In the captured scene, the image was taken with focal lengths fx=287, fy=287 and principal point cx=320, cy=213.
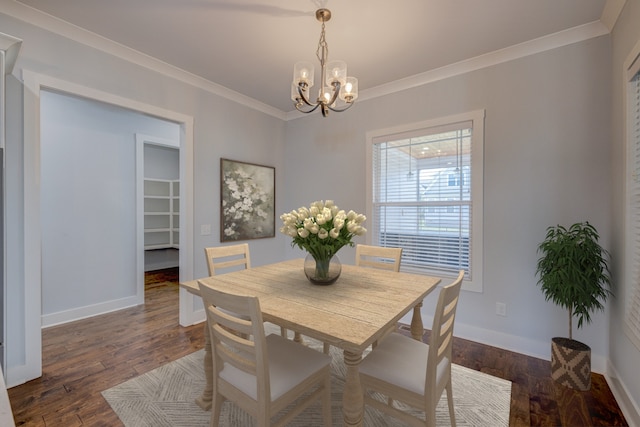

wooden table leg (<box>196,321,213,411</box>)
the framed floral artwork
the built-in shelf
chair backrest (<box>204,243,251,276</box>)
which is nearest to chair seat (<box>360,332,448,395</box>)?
wooden table leg (<box>196,321,213,411</box>)

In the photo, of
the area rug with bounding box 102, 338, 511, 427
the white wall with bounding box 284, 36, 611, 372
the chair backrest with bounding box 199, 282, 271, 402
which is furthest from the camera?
the white wall with bounding box 284, 36, 611, 372

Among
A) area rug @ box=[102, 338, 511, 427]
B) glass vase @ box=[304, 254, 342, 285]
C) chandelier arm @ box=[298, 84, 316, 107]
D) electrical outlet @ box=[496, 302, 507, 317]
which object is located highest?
chandelier arm @ box=[298, 84, 316, 107]

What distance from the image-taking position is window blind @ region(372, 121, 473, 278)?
111 inches

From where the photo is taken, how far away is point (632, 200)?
1788 mm

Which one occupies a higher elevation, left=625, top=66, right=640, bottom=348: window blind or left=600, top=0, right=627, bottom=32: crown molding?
left=600, top=0, right=627, bottom=32: crown molding

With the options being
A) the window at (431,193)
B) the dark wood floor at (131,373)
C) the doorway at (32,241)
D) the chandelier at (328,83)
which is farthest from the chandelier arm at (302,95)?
the dark wood floor at (131,373)

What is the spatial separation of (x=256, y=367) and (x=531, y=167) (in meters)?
2.64

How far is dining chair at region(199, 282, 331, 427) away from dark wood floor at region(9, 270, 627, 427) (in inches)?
38.5

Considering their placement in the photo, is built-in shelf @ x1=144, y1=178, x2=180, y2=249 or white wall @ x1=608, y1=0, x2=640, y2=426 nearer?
white wall @ x1=608, y1=0, x2=640, y2=426

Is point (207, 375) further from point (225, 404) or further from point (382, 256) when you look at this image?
point (382, 256)

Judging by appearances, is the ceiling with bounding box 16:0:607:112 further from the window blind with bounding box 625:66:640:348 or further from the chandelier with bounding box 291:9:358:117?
the window blind with bounding box 625:66:640:348

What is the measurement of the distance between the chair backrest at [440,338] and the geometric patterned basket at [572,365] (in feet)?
4.12

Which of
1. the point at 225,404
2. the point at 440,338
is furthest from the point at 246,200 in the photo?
the point at 440,338

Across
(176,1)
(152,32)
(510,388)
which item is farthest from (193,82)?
(510,388)
